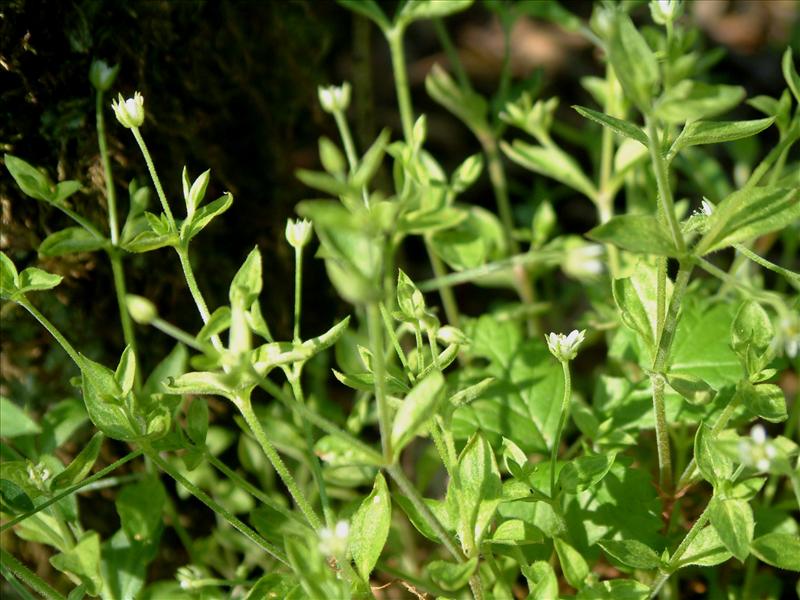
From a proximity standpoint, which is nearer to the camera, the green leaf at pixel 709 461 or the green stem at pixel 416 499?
the green stem at pixel 416 499

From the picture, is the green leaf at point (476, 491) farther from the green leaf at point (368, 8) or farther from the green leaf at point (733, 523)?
→ the green leaf at point (368, 8)

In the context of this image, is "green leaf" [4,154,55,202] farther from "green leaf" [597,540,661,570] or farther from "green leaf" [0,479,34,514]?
"green leaf" [597,540,661,570]

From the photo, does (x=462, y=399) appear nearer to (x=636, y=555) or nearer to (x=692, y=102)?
(x=636, y=555)

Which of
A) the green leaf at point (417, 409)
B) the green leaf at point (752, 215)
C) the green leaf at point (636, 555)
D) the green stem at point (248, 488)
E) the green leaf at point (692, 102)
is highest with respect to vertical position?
the green leaf at point (692, 102)

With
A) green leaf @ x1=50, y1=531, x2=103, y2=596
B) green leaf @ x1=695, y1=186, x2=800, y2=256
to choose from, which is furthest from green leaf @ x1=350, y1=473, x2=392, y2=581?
green leaf @ x1=695, y1=186, x2=800, y2=256

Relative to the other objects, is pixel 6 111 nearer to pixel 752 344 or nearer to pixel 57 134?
pixel 57 134

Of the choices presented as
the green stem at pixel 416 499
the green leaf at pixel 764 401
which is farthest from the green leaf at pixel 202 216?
the green leaf at pixel 764 401
